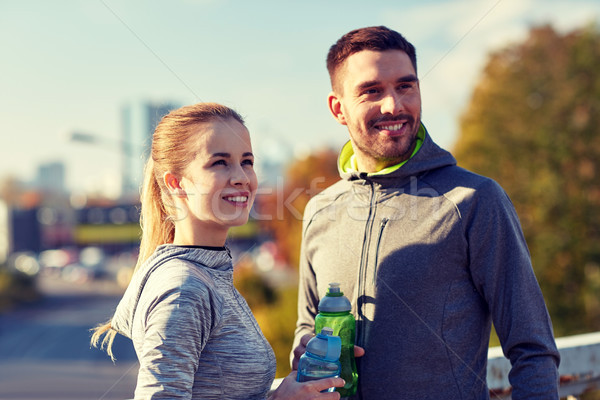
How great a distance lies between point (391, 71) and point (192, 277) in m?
1.36

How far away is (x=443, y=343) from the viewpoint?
2275mm

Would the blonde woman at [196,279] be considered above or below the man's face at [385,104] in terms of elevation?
below

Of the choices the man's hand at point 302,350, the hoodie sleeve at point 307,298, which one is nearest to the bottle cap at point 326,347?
the man's hand at point 302,350

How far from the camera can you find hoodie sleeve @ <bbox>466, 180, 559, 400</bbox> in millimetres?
2076

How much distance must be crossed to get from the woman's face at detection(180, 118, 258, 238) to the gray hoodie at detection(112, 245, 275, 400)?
0.12 meters

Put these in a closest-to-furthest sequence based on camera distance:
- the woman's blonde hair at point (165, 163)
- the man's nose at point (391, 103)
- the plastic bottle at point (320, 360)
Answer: the plastic bottle at point (320, 360)
the woman's blonde hair at point (165, 163)
the man's nose at point (391, 103)

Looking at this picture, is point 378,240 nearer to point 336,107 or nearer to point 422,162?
point 422,162

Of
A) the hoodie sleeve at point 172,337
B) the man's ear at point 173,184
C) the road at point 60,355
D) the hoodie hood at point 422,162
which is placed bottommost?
the road at point 60,355

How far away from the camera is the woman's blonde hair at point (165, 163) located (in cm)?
208

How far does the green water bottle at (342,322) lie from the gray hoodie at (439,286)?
0.11 meters

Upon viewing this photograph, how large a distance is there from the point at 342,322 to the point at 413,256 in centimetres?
42

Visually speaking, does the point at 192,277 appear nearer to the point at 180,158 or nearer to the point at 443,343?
the point at 180,158

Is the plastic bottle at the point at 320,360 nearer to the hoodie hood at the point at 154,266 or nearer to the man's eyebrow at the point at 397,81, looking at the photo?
the hoodie hood at the point at 154,266

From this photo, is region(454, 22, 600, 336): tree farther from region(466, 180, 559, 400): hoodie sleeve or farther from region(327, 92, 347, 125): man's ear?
region(466, 180, 559, 400): hoodie sleeve
